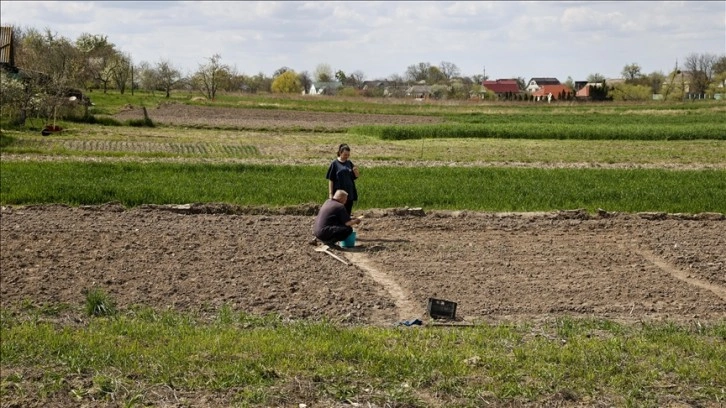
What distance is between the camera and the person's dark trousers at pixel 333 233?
49.8 feet

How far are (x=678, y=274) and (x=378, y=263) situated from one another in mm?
4299

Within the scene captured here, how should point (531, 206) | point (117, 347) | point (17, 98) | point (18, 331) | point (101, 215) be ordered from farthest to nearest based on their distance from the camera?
point (17, 98) → point (531, 206) → point (101, 215) → point (18, 331) → point (117, 347)

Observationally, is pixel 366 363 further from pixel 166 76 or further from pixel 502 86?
pixel 502 86

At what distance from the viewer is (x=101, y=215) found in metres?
18.1

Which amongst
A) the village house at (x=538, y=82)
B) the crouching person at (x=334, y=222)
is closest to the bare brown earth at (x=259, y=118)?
the crouching person at (x=334, y=222)

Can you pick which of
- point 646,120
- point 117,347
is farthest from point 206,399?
point 646,120

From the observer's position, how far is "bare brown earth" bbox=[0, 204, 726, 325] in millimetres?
11883

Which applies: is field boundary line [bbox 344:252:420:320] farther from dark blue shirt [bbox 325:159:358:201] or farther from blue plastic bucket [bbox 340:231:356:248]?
dark blue shirt [bbox 325:159:358:201]

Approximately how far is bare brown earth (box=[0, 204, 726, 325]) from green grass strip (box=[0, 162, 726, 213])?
108cm

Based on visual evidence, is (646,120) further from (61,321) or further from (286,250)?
(61,321)

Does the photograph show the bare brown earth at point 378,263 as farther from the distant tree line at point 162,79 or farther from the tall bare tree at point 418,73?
the tall bare tree at point 418,73

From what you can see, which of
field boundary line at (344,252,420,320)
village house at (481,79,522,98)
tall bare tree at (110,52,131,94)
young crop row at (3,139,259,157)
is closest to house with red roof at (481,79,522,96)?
village house at (481,79,522,98)

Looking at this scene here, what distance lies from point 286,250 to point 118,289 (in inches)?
125

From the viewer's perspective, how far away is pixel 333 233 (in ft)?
49.8
